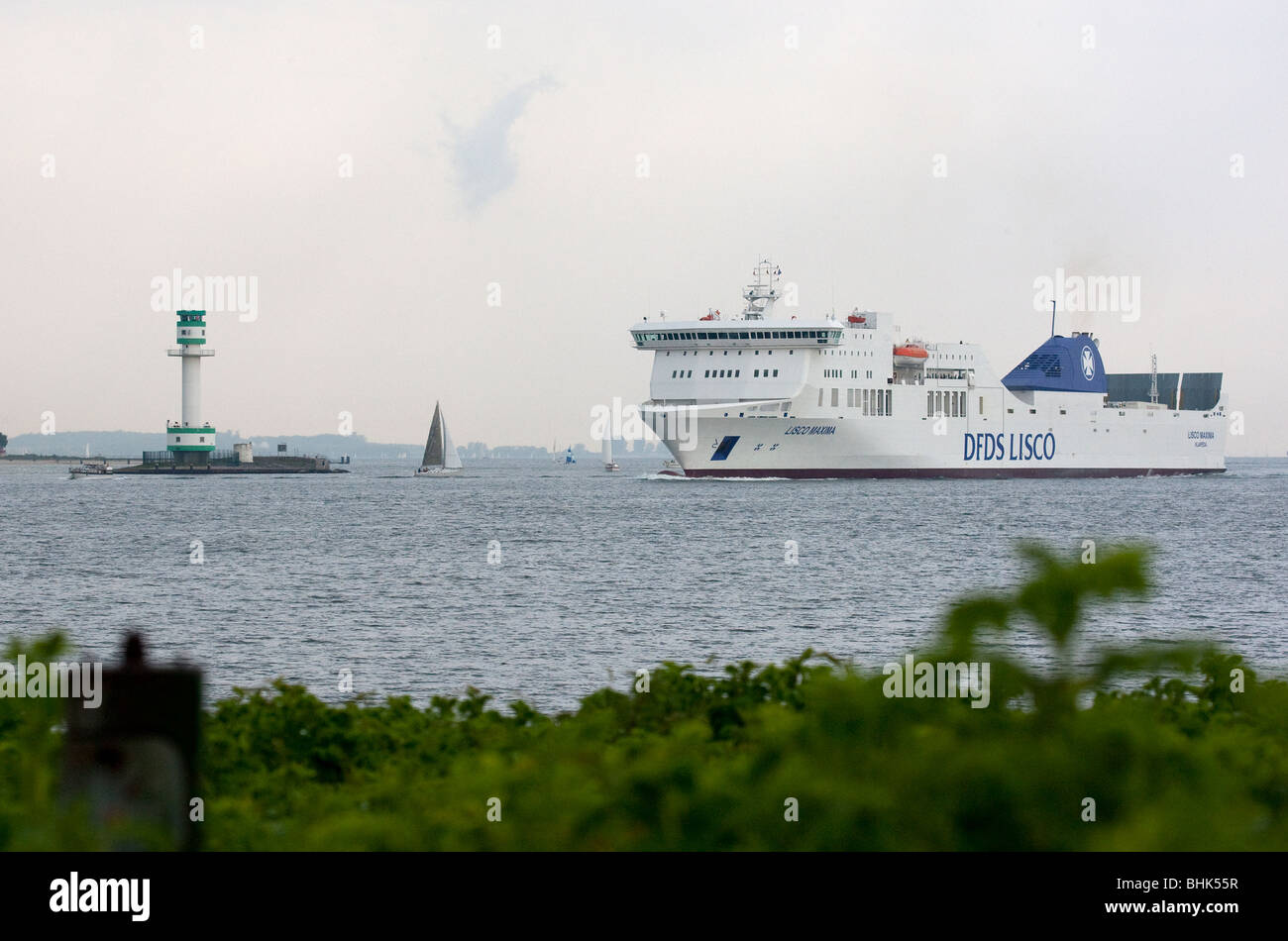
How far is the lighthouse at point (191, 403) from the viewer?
11344cm

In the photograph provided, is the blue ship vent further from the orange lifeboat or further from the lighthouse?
the lighthouse

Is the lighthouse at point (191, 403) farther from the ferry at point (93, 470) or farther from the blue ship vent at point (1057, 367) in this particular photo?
the blue ship vent at point (1057, 367)

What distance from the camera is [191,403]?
11669 cm

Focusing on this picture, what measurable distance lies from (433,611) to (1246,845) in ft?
88.7

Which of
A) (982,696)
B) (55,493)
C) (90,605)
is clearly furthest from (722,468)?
(982,696)

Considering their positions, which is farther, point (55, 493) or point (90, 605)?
point (55, 493)

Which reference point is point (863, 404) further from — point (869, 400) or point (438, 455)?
point (438, 455)

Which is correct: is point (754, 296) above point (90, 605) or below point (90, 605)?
above

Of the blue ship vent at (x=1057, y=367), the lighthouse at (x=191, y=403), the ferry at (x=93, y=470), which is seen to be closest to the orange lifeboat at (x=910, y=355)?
the blue ship vent at (x=1057, y=367)

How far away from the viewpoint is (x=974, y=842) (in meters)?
3.48

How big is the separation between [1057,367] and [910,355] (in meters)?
13.7

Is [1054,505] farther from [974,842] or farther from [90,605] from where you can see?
[974,842]

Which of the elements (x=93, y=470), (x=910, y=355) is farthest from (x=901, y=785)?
(x=93, y=470)

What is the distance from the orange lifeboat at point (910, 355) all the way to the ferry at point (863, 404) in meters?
0.14
